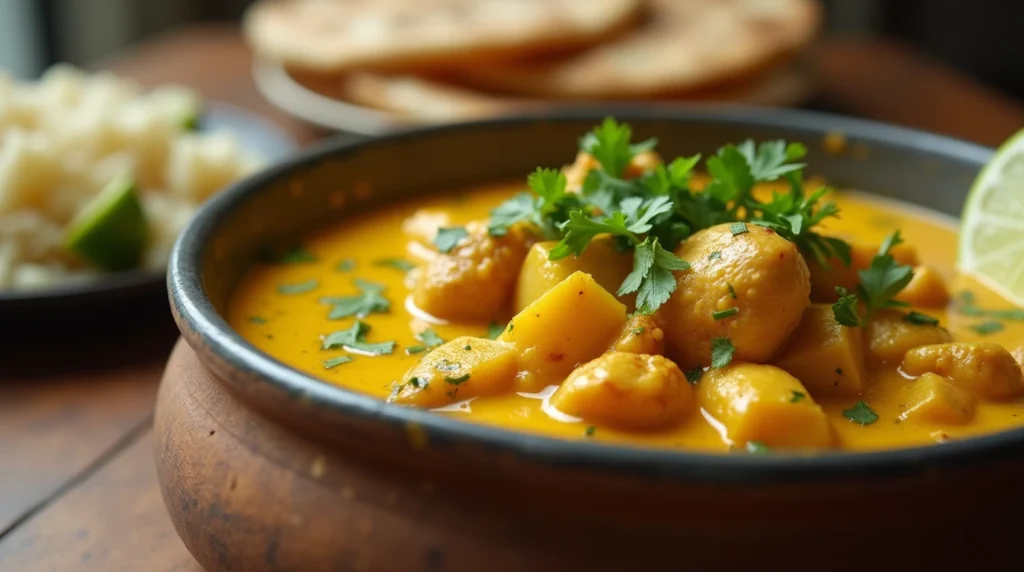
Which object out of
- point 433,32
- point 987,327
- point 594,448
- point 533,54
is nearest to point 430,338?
point 594,448

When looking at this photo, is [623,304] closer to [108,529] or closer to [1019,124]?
[108,529]

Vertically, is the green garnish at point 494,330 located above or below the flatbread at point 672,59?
above

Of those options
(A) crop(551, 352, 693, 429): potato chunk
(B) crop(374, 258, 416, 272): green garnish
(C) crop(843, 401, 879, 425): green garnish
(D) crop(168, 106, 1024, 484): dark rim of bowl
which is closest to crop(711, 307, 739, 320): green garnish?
(A) crop(551, 352, 693, 429): potato chunk

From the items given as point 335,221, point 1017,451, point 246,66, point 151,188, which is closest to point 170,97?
point 151,188

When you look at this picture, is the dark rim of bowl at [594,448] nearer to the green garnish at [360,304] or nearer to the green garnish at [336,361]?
the green garnish at [336,361]

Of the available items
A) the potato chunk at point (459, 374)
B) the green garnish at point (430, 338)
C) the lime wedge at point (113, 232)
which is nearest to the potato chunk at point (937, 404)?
the potato chunk at point (459, 374)

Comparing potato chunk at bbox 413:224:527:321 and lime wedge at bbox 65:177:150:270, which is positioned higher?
potato chunk at bbox 413:224:527:321

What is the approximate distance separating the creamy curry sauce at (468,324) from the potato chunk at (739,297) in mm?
126

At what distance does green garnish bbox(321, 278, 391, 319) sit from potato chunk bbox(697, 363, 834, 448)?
685mm

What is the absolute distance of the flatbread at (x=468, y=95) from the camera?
3393 millimetres

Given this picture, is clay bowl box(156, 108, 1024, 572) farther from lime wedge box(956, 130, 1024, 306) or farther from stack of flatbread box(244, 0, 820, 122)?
stack of flatbread box(244, 0, 820, 122)

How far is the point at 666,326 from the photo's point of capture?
5.29ft

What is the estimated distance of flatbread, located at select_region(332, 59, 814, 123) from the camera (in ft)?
11.1

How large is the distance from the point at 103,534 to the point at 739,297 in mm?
1063
